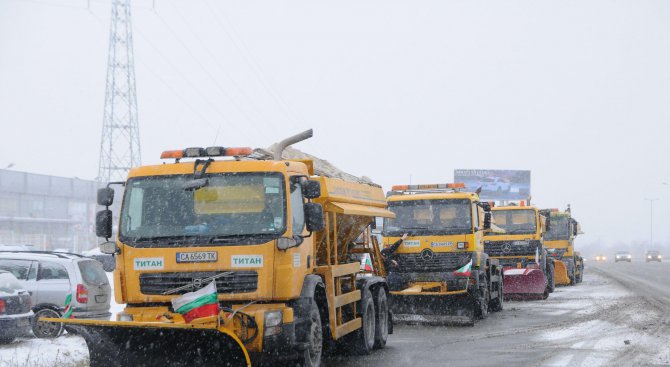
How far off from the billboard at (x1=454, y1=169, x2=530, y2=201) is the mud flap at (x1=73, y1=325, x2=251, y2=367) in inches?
2665

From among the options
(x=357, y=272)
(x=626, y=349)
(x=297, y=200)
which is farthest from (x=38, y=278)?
(x=626, y=349)

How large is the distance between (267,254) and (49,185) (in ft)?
187

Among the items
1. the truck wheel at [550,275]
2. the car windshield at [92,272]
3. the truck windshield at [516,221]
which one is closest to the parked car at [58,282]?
the car windshield at [92,272]

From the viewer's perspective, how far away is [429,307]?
1753cm

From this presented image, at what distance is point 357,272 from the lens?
41.8 feet

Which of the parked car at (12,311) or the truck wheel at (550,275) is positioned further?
the truck wheel at (550,275)

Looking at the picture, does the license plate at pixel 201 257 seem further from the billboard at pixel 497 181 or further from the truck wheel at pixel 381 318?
the billboard at pixel 497 181

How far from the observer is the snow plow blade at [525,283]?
76.5ft

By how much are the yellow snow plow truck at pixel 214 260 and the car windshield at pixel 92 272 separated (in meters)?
5.63

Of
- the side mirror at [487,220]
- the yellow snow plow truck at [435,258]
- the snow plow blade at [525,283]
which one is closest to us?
the yellow snow plow truck at [435,258]

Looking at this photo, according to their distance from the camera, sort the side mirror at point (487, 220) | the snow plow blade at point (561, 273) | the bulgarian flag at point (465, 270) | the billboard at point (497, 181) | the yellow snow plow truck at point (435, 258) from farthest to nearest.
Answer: the billboard at point (497, 181), the snow plow blade at point (561, 273), the side mirror at point (487, 220), the yellow snow plow truck at point (435, 258), the bulgarian flag at point (465, 270)

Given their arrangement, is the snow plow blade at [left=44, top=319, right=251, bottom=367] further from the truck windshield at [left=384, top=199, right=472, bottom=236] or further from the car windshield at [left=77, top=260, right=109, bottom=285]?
the truck windshield at [left=384, top=199, right=472, bottom=236]

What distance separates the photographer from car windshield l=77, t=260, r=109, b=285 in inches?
599

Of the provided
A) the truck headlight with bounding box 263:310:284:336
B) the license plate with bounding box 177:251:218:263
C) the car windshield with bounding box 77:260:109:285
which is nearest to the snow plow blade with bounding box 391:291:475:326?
the car windshield with bounding box 77:260:109:285
